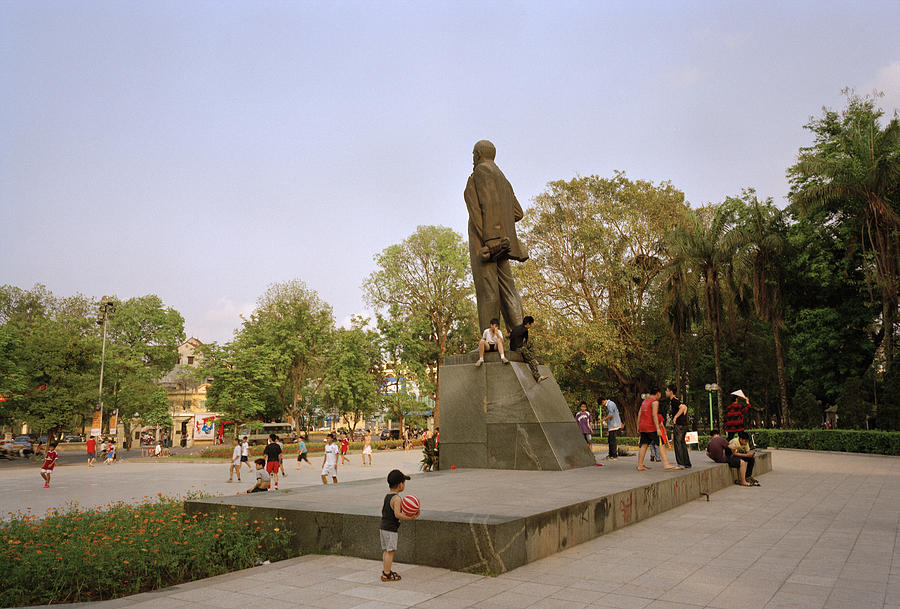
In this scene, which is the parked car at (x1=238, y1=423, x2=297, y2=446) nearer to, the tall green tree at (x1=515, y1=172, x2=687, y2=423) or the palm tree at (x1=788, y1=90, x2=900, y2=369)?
the tall green tree at (x1=515, y1=172, x2=687, y2=423)

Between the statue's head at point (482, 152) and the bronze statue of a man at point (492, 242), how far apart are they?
0.92ft

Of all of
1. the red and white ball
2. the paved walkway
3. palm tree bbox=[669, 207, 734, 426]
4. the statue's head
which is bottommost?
the paved walkway

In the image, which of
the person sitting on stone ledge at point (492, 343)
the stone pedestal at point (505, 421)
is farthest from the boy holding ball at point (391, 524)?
the person sitting on stone ledge at point (492, 343)

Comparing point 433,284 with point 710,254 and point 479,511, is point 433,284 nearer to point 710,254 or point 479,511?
point 710,254

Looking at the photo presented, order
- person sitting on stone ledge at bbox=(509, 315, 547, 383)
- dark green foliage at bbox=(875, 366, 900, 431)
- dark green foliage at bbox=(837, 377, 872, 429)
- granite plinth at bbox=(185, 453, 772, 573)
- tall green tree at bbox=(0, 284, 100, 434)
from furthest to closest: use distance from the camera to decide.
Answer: tall green tree at bbox=(0, 284, 100, 434) → dark green foliage at bbox=(837, 377, 872, 429) → dark green foliage at bbox=(875, 366, 900, 431) → person sitting on stone ledge at bbox=(509, 315, 547, 383) → granite plinth at bbox=(185, 453, 772, 573)

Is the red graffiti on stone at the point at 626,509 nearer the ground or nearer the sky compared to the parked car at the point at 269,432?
nearer the sky

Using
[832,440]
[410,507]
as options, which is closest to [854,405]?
[832,440]

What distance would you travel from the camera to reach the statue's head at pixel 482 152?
1293 cm

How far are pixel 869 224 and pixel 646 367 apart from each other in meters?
11.9

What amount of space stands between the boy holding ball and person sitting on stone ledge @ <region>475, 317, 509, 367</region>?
595cm

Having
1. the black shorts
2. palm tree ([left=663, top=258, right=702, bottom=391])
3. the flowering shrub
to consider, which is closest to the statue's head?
the black shorts

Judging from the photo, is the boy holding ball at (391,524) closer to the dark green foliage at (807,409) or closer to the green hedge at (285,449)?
the green hedge at (285,449)

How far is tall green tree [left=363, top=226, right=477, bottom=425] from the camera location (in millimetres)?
43125

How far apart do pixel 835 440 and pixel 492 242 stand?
22309 mm
